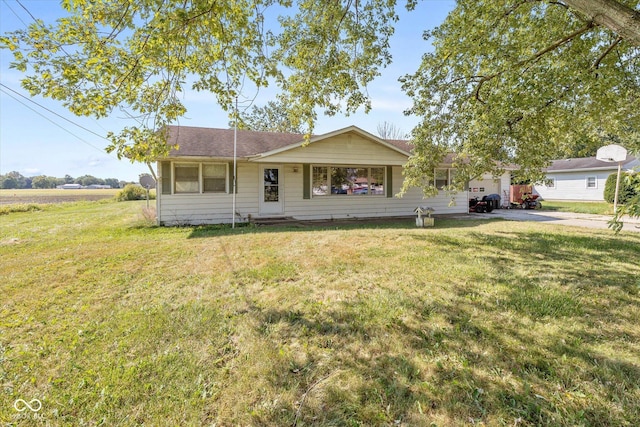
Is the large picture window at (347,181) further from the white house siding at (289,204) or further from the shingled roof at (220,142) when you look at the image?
the shingled roof at (220,142)

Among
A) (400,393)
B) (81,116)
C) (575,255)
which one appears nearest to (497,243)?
(575,255)

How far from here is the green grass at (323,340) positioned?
2.15 meters

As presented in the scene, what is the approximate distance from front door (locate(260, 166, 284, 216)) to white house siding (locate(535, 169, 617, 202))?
957 inches

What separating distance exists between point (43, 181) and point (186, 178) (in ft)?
273

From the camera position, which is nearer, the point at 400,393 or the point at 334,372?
the point at 400,393

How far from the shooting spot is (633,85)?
6.67 metres

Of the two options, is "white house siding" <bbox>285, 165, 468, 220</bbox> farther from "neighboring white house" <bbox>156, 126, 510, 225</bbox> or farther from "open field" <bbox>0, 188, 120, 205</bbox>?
"open field" <bbox>0, 188, 120, 205</bbox>

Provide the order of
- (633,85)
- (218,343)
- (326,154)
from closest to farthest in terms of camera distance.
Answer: (218,343) → (633,85) → (326,154)

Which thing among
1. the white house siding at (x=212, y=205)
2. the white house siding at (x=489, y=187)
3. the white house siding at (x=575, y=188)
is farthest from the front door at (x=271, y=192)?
the white house siding at (x=575, y=188)

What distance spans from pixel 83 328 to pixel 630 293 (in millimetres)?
6981

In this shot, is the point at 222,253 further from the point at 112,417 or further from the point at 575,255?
the point at 575,255

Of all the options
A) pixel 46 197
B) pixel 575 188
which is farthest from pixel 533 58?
pixel 46 197

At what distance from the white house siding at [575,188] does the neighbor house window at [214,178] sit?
26.4m

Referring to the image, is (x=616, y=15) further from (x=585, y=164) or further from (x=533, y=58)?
(x=585, y=164)
